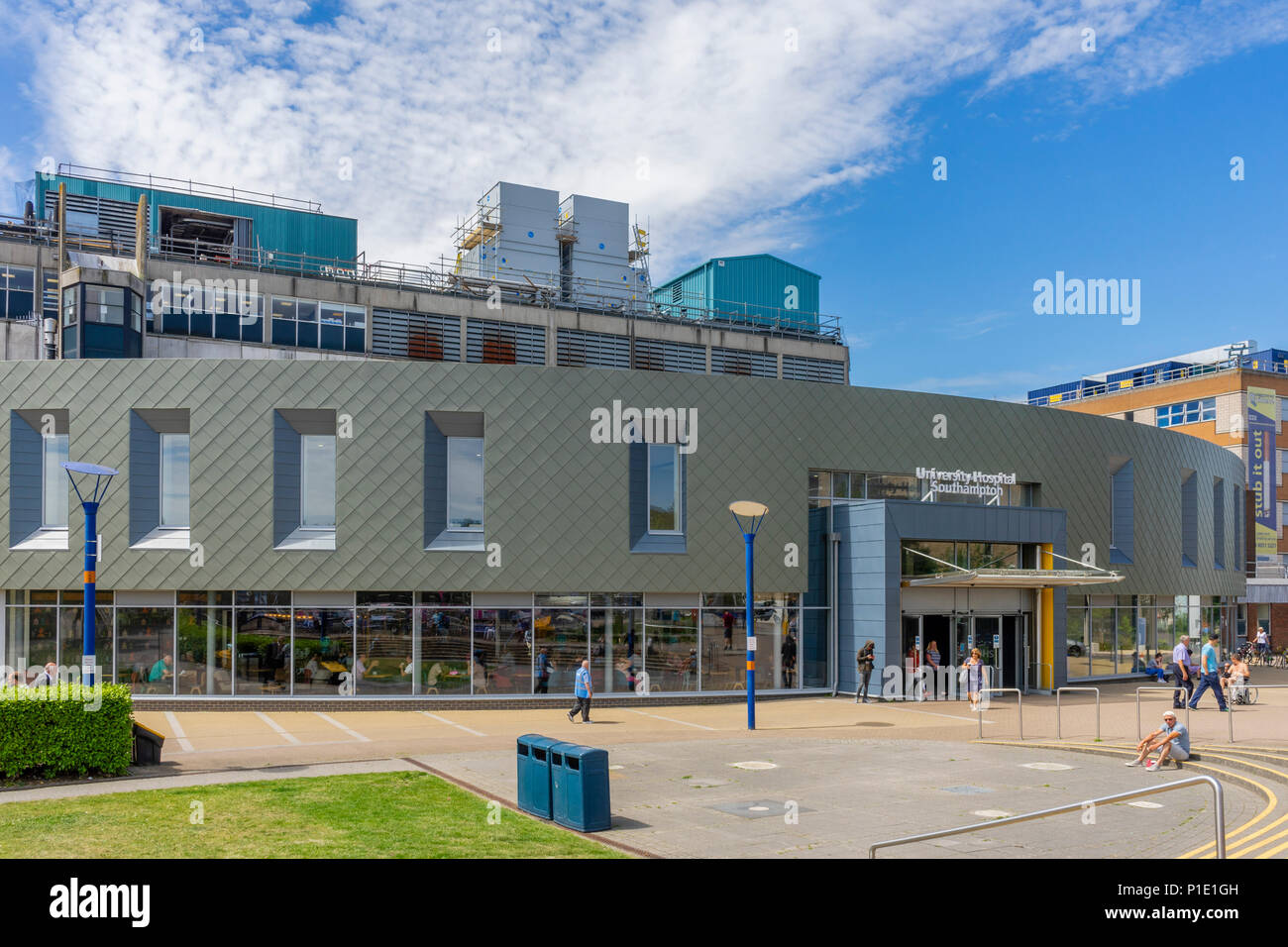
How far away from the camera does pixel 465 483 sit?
29.3 m

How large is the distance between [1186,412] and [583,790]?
215 ft

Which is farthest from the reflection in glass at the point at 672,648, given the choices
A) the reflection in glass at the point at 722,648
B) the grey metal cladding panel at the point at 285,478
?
the grey metal cladding panel at the point at 285,478

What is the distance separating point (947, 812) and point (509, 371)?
18.7 meters

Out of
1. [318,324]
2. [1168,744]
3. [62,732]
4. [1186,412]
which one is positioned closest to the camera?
[62,732]

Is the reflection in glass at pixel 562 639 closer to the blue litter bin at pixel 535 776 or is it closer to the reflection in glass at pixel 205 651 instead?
the reflection in glass at pixel 205 651

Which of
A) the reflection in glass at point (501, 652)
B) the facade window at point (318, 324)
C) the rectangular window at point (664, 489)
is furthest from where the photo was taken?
the facade window at point (318, 324)

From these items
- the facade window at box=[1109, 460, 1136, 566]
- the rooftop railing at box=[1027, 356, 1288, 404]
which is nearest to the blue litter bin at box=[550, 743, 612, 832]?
the facade window at box=[1109, 460, 1136, 566]

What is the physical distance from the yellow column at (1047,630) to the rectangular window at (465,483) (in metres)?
18.2

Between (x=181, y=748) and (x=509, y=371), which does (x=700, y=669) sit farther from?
(x=181, y=748)

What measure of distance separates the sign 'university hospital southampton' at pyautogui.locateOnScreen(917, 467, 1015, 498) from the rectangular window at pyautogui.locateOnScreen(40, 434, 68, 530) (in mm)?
25620

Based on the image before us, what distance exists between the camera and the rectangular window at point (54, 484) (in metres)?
28.7

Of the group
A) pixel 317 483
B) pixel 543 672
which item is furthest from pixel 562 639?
pixel 317 483

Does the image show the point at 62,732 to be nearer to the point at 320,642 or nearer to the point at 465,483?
the point at 320,642
